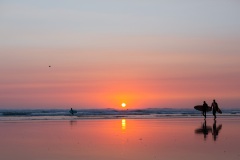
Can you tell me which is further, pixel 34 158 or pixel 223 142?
pixel 223 142

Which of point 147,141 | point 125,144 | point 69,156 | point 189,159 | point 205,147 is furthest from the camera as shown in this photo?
point 147,141

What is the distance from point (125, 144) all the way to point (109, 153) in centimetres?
271

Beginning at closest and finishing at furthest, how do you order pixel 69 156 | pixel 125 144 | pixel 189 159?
pixel 189 159 → pixel 69 156 → pixel 125 144

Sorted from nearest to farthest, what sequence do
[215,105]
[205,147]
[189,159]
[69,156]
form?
1. [189,159]
2. [69,156]
3. [205,147]
4. [215,105]

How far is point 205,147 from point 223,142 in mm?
1890

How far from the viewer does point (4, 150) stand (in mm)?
16312

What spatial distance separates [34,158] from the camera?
46.0 feet

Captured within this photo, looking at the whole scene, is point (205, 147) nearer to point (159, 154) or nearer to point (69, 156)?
point (159, 154)

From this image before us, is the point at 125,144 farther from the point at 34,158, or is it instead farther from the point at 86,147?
the point at 34,158

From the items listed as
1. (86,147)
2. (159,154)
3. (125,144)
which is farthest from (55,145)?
(159,154)

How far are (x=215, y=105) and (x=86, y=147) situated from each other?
27290mm

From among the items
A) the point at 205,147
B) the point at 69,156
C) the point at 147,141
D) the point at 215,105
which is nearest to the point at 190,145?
the point at 205,147

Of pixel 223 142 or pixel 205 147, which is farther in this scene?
pixel 223 142

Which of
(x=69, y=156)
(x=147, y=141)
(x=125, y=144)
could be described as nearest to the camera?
(x=69, y=156)
